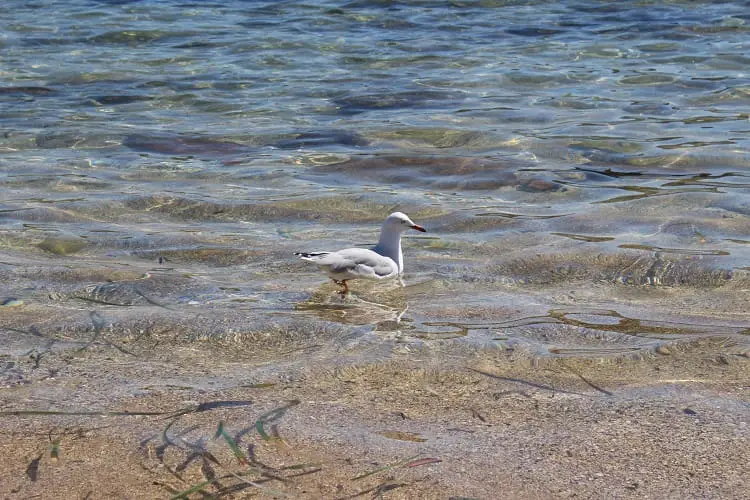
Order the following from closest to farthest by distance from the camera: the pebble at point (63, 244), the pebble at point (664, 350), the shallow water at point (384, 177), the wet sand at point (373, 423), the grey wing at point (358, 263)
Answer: the wet sand at point (373, 423), the pebble at point (664, 350), the shallow water at point (384, 177), the grey wing at point (358, 263), the pebble at point (63, 244)

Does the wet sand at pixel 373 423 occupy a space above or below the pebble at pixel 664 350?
above

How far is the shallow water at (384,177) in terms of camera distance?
5.36m

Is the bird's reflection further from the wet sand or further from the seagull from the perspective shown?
the wet sand

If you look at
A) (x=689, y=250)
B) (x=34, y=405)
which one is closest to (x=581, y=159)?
(x=689, y=250)

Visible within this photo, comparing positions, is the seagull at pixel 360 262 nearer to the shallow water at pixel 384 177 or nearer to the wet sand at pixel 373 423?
the shallow water at pixel 384 177

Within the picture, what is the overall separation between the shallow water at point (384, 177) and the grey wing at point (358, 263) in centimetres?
14

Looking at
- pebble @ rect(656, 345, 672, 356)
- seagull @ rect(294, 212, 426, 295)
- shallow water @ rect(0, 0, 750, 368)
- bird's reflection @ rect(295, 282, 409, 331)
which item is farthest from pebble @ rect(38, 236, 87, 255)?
pebble @ rect(656, 345, 672, 356)

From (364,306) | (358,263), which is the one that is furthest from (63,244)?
(364,306)

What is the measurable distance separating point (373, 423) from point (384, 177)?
5.12 m

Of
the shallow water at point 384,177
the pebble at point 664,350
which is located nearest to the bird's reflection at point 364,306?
the shallow water at point 384,177

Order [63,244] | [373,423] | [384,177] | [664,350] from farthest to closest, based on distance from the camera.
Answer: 1. [384,177]
2. [63,244]
3. [664,350]
4. [373,423]

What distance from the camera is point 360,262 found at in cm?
605

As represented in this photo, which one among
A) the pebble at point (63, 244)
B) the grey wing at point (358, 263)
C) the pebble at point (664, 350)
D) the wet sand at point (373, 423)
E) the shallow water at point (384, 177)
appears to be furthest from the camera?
the pebble at point (63, 244)

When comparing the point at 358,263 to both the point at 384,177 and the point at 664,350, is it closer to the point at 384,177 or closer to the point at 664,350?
the point at 664,350
